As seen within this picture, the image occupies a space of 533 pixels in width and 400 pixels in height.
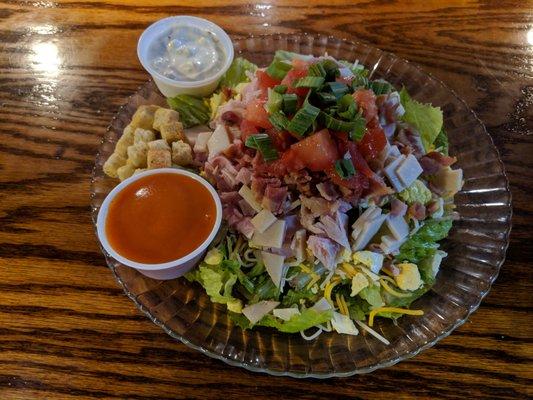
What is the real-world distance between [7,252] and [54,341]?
650 mm

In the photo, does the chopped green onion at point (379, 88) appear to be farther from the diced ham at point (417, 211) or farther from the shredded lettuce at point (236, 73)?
the shredded lettuce at point (236, 73)

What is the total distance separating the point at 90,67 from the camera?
11.2ft

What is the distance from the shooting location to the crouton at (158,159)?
2557 millimetres

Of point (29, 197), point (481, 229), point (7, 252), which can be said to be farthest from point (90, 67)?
point (481, 229)

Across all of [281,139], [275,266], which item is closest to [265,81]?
[281,139]

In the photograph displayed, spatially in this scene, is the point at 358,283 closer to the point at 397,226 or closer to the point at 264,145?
the point at 397,226

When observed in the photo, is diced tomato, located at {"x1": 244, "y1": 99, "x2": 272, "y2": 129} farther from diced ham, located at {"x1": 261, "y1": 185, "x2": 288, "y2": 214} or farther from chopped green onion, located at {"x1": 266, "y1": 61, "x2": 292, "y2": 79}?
diced ham, located at {"x1": 261, "y1": 185, "x2": 288, "y2": 214}

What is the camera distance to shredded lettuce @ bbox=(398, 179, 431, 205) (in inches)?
98.8

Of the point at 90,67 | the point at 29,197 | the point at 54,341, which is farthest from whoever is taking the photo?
the point at 90,67

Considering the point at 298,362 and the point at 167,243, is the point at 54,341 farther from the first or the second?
the point at 298,362

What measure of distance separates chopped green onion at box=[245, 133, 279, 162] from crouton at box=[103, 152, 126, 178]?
866mm

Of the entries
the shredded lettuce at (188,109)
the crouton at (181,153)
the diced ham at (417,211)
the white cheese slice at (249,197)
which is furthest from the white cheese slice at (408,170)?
the shredded lettuce at (188,109)

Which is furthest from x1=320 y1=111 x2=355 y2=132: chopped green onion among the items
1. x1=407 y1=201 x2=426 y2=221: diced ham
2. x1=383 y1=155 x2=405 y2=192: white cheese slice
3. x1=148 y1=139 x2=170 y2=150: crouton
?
x1=148 y1=139 x2=170 y2=150: crouton

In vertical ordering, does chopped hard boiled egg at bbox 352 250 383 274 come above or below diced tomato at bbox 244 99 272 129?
below
